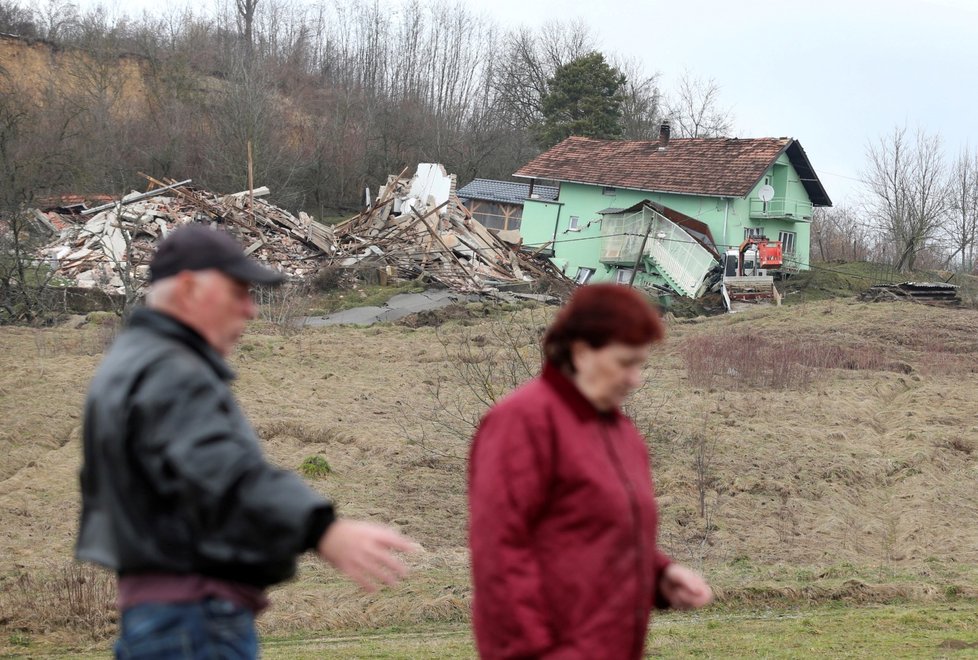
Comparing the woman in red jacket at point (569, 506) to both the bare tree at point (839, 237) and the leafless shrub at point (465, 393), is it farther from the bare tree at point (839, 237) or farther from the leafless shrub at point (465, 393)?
the bare tree at point (839, 237)

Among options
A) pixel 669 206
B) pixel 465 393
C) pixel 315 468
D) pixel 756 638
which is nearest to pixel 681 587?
pixel 756 638

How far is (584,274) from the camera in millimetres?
46594

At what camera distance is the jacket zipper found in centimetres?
299

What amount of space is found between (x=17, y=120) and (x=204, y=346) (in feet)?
94.7

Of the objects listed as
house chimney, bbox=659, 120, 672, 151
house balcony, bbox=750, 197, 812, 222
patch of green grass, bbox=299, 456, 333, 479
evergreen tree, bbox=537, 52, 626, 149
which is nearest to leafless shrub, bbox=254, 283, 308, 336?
patch of green grass, bbox=299, 456, 333, 479

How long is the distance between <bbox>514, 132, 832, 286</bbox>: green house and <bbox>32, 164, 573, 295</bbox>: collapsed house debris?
4.69 m

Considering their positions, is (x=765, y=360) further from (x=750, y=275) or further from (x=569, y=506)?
(x=569, y=506)

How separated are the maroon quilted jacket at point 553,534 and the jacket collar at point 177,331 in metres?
0.75

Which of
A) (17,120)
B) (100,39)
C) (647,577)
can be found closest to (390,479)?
(647,577)

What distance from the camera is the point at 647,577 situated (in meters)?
3.06

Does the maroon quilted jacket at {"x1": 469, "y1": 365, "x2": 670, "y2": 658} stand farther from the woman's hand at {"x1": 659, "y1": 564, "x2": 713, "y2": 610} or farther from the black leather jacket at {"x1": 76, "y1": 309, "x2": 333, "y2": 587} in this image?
the black leather jacket at {"x1": 76, "y1": 309, "x2": 333, "y2": 587}

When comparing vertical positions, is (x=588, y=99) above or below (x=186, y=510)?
above

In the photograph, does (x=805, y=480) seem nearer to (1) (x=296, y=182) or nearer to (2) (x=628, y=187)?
(2) (x=628, y=187)

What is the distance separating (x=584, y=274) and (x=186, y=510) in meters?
44.4
